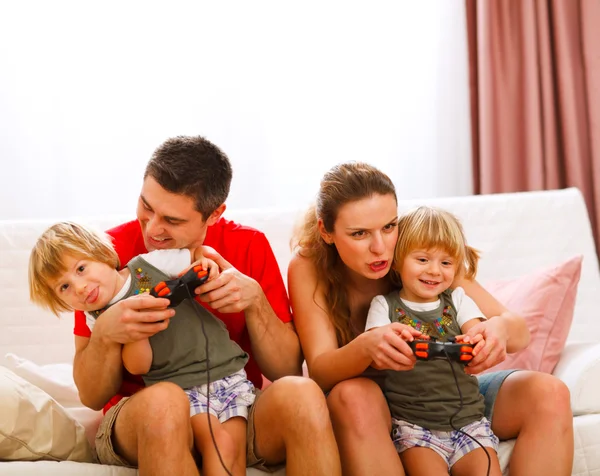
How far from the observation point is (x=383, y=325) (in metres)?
1.62

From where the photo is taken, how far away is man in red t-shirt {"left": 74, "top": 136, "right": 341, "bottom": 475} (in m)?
1.42

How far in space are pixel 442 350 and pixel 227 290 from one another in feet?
1.49

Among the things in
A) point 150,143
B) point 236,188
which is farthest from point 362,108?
point 150,143

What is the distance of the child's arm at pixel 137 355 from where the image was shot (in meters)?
1.50

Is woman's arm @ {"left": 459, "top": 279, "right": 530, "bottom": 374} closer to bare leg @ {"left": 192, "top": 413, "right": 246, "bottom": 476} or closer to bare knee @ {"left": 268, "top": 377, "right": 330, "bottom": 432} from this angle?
bare knee @ {"left": 268, "top": 377, "right": 330, "bottom": 432}

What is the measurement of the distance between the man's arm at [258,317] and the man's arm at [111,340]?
0.36ft

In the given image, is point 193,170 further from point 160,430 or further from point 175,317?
point 160,430

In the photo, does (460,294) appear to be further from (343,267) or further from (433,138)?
(433,138)

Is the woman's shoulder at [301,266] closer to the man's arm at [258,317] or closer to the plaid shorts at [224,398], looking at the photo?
the man's arm at [258,317]

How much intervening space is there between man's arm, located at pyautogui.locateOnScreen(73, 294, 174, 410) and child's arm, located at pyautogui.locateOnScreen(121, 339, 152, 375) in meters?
0.02

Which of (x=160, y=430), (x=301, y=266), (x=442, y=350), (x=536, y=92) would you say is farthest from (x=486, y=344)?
(x=536, y=92)

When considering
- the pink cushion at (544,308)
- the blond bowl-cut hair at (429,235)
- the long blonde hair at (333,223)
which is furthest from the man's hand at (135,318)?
the pink cushion at (544,308)

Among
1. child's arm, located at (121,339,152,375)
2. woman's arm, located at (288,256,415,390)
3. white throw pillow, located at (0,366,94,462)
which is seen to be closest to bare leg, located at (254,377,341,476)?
woman's arm, located at (288,256,415,390)

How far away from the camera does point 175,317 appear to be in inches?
62.2
